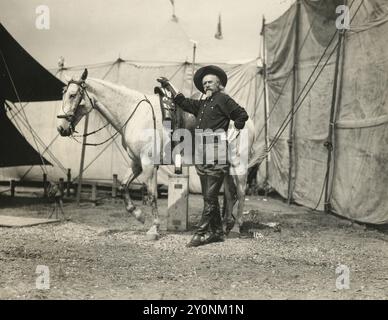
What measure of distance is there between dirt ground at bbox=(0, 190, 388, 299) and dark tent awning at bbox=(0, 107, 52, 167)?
11.9ft

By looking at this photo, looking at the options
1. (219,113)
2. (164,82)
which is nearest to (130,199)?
(164,82)

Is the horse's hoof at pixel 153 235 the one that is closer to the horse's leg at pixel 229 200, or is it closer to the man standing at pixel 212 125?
the man standing at pixel 212 125

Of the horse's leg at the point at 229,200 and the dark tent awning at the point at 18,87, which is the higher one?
the dark tent awning at the point at 18,87

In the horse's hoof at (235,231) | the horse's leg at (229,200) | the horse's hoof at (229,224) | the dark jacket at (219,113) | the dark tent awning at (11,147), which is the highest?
the dark jacket at (219,113)

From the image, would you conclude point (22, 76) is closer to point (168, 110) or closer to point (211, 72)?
point (168, 110)

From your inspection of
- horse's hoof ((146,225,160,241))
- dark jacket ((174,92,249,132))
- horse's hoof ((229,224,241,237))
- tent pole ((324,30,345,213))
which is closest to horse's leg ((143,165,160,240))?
horse's hoof ((146,225,160,241))

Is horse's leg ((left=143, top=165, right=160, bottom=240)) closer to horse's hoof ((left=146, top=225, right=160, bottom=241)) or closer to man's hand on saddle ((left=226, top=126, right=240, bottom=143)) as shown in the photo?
horse's hoof ((left=146, top=225, right=160, bottom=241))

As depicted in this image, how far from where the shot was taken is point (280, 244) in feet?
21.0

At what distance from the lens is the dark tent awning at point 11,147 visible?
35.3 ft

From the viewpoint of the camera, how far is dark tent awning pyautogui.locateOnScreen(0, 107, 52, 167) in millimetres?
10750

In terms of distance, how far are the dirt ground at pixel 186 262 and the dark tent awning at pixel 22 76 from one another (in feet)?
12.5

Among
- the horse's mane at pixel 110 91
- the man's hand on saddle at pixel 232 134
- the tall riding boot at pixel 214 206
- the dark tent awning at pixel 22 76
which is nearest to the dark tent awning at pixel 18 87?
the dark tent awning at pixel 22 76

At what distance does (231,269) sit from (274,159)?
858 centimetres
